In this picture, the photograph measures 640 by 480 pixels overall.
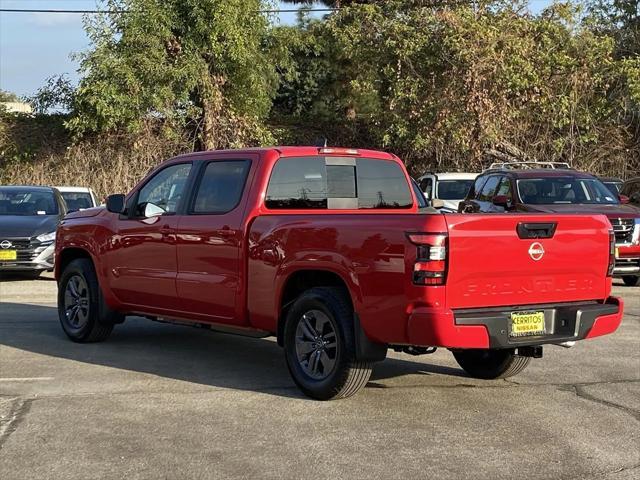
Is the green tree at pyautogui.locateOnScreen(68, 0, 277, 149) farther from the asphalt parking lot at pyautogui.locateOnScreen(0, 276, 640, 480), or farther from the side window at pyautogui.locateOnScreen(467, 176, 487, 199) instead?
the asphalt parking lot at pyautogui.locateOnScreen(0, 276, 640, 480)

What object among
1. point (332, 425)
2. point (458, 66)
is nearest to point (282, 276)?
point (332, 425)

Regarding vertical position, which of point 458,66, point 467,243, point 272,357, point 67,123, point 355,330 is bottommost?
point 272,357

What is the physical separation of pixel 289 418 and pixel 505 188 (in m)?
9.58

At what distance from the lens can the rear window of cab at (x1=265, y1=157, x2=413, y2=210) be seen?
7.29 m

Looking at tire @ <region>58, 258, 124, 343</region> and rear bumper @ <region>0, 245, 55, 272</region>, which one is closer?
tire @ <region>58, 258, 124, 343</region>

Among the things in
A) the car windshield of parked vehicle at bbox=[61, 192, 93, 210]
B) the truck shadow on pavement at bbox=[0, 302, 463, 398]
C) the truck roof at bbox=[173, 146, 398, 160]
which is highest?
the truck roof at bbox=[173, 146, 398, 160]

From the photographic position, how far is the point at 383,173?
26.2 ft

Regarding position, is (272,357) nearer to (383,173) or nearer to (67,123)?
(383,173)

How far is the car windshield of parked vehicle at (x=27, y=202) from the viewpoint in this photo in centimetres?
1596

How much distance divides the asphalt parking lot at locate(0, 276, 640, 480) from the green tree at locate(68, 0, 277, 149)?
1626 cm

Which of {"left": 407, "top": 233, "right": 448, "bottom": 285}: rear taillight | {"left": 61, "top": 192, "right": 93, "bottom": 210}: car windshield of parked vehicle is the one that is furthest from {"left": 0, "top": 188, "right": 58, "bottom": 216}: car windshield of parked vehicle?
{"left": 407, "top": 233, "right": 448, "bottom": 285}: rear taillight

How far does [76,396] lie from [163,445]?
1.54 metres

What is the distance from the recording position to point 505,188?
14680 mm

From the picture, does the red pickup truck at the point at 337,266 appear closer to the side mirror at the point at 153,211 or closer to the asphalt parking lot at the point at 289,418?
the side mirror at the point at 153,211
